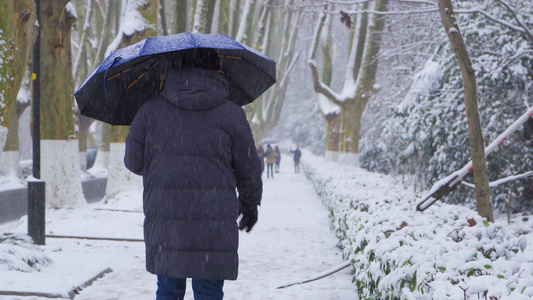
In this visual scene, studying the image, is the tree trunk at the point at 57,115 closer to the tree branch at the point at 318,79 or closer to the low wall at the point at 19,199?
the low wall at the point at 19,199

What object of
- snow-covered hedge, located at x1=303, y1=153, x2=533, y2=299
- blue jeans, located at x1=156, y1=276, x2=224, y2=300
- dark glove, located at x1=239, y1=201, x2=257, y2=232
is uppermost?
dark glove, located at x1=239, y1=201, x2=257, y2=232

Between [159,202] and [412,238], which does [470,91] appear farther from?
[159,202]

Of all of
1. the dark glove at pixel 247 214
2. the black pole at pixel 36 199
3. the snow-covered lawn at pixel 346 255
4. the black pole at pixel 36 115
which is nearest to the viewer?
the snow-covered lawn at pixel 346 255

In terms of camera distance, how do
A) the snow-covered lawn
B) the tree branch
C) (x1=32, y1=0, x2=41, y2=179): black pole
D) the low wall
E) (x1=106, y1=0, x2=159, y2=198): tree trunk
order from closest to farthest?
the snow-covered lawn < (x1=32, y1=0, x2=41, y2=179): black pole < (x1=106, y1=0, x2=159, y2=198): tree trunk < the low wall < the tree branch

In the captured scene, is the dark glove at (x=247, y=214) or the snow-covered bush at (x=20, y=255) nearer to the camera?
the dark glove at (x=247, y=214)

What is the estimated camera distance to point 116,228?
9.76m

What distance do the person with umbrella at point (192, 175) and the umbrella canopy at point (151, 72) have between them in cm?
28

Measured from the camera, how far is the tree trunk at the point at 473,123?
6012mm

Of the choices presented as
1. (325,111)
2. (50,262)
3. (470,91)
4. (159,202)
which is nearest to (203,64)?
(159,202)

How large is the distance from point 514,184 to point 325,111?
1611 cm

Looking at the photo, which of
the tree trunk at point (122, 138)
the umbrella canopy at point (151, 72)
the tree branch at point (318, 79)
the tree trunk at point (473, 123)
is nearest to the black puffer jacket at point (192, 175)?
the umbrella canopy at point (151, 72)

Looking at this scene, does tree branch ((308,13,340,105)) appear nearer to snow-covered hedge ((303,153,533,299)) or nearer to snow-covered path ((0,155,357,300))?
snow-covered path ((0,155,357,300))

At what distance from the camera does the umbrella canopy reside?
3414 mm

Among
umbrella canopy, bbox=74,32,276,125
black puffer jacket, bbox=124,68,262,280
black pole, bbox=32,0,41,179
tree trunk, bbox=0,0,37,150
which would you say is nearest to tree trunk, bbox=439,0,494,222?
umbrella canopy, bbox=74,32,276,125
